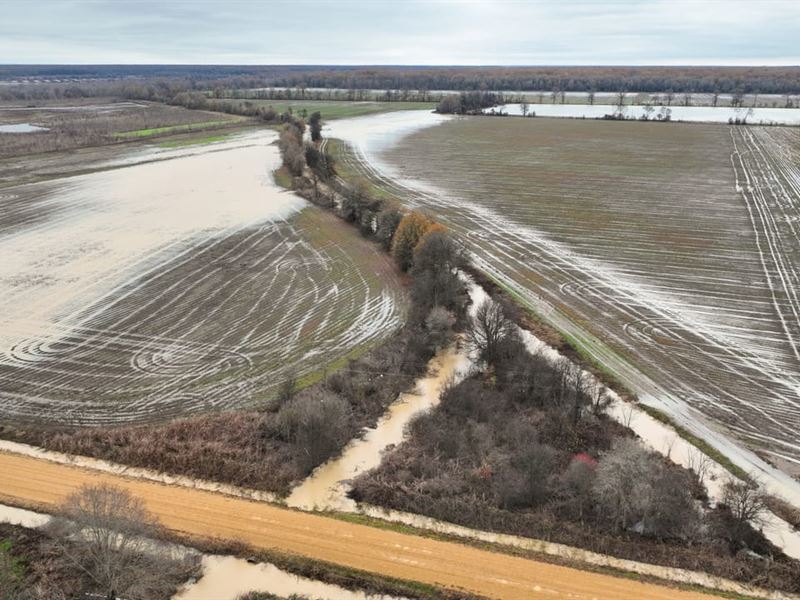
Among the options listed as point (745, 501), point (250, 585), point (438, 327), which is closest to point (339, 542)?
point (250, 585)

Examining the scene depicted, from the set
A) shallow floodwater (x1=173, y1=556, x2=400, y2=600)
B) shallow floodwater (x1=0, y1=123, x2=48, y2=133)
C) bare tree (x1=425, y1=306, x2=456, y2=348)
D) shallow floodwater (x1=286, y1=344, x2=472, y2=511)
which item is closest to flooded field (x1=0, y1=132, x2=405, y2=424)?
bare tree (x1=425, y1=306, x2=456, y2=348)

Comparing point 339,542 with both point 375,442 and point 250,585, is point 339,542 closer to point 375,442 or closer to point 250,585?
point 250,585

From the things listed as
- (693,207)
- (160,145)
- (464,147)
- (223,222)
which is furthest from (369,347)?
(160,145)

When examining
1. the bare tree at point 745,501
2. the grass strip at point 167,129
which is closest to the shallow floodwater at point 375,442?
the bare tree at point 745,501

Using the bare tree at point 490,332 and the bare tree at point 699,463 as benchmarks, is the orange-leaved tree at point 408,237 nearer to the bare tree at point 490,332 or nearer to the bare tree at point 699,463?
the bare tree at point 490,332

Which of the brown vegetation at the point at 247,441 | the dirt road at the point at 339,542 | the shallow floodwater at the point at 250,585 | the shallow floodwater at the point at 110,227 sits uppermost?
the shallow floodwater at the point at 110,227

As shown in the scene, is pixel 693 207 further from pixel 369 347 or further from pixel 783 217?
pixel 369 347
